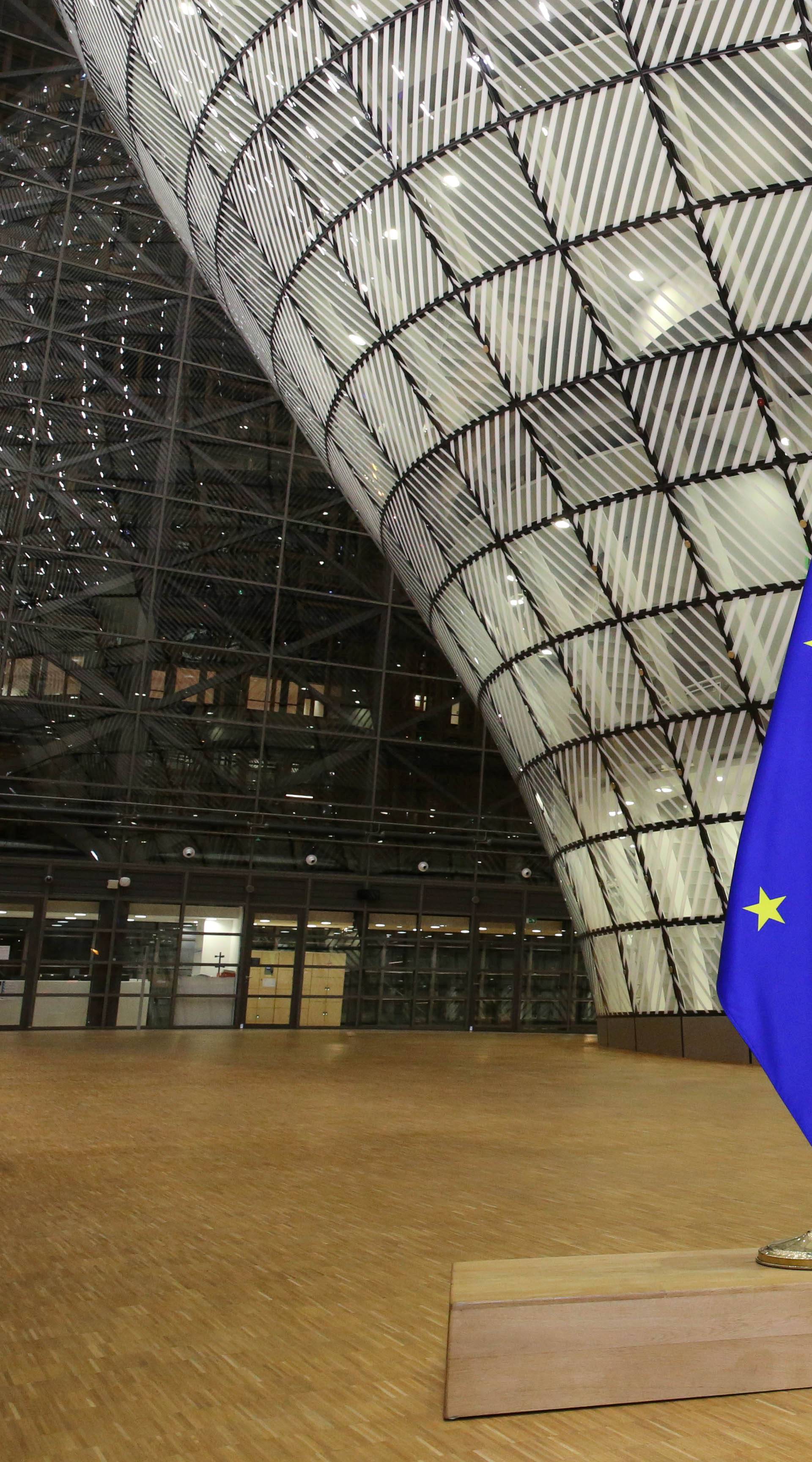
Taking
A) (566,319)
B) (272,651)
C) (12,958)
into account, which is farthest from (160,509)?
(566,319)

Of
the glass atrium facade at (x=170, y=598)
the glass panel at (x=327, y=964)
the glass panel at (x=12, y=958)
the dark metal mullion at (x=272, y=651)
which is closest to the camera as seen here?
the glass panel at (x=12, y=958)

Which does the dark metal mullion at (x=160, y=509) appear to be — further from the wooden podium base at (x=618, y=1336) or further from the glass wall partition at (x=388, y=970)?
the wooden podium base at (x=618, y=1336)

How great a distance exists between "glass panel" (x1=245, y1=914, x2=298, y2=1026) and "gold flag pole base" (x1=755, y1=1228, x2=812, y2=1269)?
77.5 ft

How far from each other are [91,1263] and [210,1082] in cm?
921

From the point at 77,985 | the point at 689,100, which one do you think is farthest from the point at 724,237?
the point at 77,985

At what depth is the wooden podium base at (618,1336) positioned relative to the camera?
421 centimetres

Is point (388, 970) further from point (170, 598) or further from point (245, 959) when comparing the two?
point (170, 598)

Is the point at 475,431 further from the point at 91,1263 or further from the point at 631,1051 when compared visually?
the point at 91,1263

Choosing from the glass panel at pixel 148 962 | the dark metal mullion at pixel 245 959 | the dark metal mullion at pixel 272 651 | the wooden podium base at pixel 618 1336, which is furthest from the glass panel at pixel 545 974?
the wooden podium base at pixel 618 1336

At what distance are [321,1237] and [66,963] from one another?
66.0 feet

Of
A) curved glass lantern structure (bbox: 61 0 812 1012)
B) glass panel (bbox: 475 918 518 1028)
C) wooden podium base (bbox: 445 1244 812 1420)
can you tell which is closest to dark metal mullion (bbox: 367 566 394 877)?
glass panel (bbox: 475 918 518 1028)

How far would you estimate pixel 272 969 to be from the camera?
92.0 feet

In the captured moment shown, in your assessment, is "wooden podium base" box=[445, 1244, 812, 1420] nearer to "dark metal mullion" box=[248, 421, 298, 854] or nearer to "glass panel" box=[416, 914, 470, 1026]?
"dark metal mullion" box=[248, 421, 298, 854]

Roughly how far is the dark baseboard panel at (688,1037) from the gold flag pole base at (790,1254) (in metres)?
15.5
